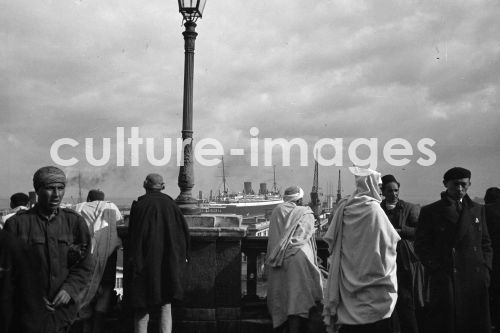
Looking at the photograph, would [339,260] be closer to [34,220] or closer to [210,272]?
[210,272]

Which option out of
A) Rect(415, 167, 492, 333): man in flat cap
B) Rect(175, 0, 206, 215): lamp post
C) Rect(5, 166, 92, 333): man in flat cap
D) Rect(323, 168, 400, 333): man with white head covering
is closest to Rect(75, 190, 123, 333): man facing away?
Rect(175, 0, 206, 215): lamp post

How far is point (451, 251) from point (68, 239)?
12.6 ft

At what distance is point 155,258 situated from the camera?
5.09 m

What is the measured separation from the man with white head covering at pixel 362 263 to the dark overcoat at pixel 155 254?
5.37 feet

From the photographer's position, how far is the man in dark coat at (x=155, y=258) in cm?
506

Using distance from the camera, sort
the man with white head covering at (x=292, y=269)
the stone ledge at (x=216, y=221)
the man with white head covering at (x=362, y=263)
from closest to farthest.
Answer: the man with white head covering at (x=362, y=263) → the man with white head covering at (x=292, y=269) → the stone ledge at (x=216, y=221)

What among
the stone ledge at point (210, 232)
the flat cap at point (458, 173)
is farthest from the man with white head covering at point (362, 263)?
the stone ledge at point (210, 232)

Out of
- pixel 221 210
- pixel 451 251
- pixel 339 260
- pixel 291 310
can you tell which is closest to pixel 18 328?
pixel 339 260

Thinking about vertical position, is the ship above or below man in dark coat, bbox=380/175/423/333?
below

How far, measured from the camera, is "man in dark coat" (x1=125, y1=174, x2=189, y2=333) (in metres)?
5.06

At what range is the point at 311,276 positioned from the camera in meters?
5.48

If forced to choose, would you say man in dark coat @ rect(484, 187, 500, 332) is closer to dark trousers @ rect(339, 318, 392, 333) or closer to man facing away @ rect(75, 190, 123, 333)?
dark trousers @ rect(339, 318, 392, 333)

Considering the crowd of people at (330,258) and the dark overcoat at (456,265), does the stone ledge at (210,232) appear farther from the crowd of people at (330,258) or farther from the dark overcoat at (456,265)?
the dark overcoat at (456,265)

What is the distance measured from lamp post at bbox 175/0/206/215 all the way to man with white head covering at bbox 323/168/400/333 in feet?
7.13
